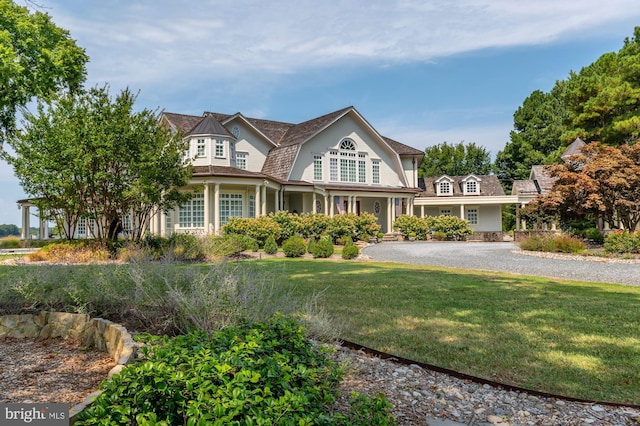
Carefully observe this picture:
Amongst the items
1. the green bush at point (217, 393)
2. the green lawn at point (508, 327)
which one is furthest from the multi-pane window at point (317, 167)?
the green bush at point (217, 393)

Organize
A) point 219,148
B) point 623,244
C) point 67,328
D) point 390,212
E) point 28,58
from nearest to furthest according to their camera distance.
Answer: point 67,328, point 623,244, point 28,58, point 219,148, point 390,212

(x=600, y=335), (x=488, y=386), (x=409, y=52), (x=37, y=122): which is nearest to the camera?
Answer: (x=488, y=386)

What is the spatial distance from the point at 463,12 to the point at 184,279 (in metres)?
8.57

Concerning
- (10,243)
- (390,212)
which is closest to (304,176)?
(390,212)

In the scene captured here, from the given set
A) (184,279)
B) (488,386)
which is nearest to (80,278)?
(184,279)

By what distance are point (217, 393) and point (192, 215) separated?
22.6 metres

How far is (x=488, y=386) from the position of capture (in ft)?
12.0

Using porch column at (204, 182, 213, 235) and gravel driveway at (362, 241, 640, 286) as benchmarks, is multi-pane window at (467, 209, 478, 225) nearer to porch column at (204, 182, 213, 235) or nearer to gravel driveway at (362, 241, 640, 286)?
gravel driveway at (362, 241, 640, 286)

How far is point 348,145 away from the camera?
1210 inches

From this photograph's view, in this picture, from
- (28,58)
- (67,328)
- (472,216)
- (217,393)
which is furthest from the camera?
(472,216)

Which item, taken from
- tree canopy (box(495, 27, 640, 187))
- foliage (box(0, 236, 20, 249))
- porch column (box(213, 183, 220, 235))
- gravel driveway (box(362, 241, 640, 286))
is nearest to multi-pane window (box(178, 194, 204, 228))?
porch column (box(213, 183, 220, 235))

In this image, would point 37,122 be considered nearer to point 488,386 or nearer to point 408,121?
point 488,386

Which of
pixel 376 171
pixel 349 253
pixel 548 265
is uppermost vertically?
pixel 376 171

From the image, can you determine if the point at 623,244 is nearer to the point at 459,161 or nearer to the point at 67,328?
the point at 67,328
